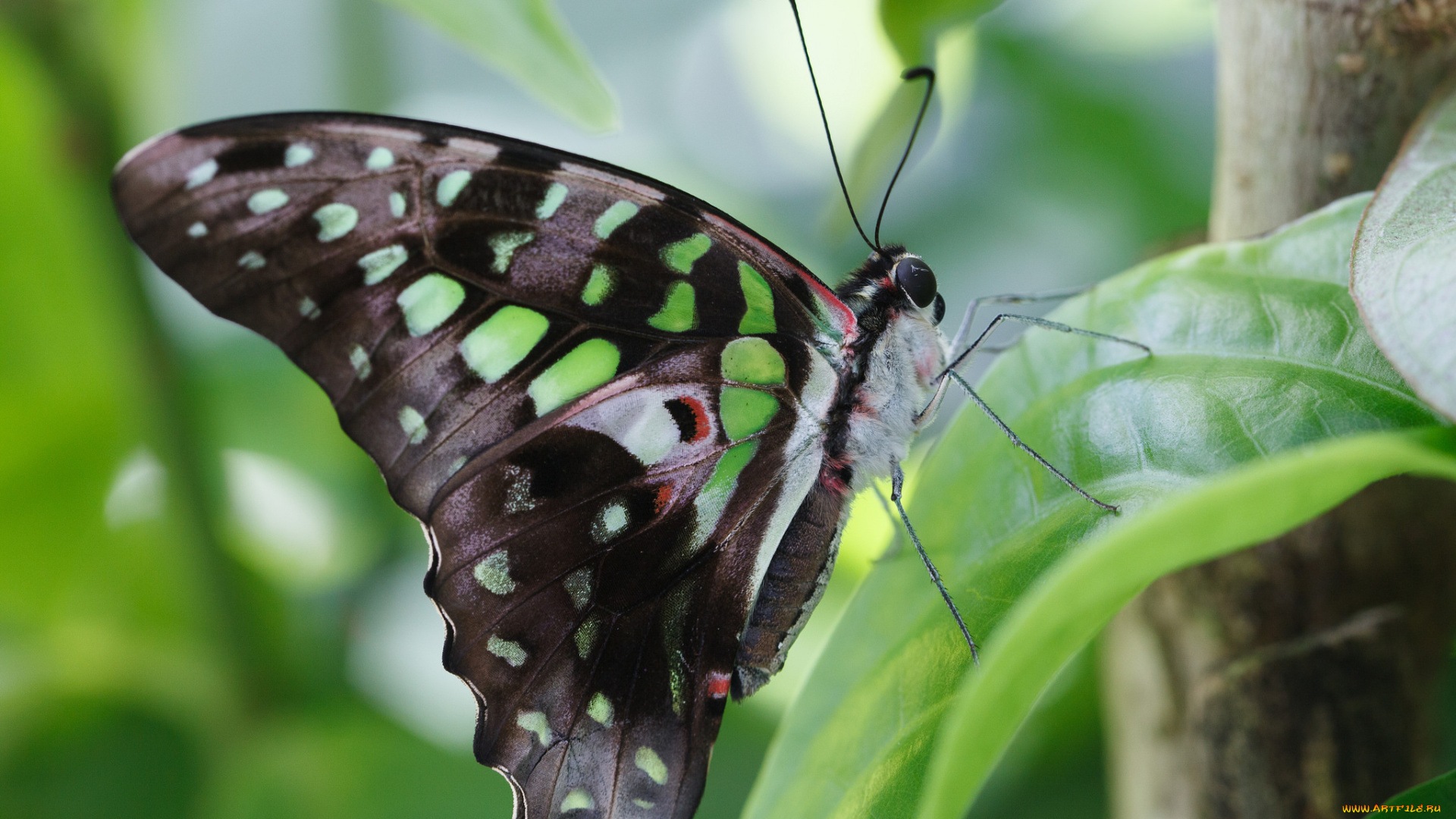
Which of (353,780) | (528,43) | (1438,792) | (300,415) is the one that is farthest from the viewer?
(300,415)

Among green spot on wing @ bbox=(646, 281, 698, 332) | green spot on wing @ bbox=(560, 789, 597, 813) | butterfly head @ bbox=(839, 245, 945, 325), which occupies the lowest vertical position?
green spot on wing @ bbox=(560, 789, 597, 813)

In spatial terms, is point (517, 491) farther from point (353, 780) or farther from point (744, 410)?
point (353, 780)

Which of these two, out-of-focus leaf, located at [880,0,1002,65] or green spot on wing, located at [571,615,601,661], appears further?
green spot on wing, located at [571,615,601,661]

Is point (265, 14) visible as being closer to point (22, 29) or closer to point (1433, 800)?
point (22, 29)

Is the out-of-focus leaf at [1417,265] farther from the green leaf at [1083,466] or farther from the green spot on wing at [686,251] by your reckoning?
the green spot on wing at [686,251]

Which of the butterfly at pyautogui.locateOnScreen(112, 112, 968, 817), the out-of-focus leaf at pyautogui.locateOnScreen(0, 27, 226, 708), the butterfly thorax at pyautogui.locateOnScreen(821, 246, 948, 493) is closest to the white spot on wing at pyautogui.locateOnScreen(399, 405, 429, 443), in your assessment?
the butterfly at pyautogui.locateOnScreen(112, 112, 968, 817)

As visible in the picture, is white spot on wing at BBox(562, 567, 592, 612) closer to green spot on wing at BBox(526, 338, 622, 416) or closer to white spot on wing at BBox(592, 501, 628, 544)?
white spot on wing at BBox(592, 501, 628, 544)

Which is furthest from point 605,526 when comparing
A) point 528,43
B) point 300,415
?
point 300,415
